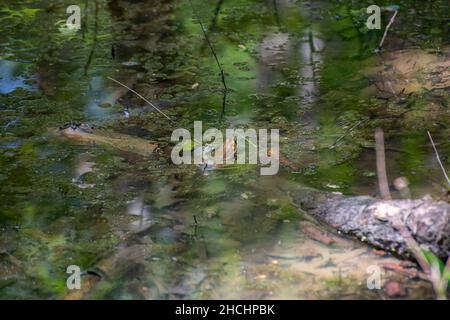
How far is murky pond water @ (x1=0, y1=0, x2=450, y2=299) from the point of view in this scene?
7.26 feet

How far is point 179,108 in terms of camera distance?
129 inches

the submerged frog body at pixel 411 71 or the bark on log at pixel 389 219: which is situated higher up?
the bark on log at pixel 389 219

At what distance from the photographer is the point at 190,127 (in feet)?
10.2

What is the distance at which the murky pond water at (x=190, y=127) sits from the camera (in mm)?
2213

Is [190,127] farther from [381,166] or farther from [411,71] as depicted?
[411,71]

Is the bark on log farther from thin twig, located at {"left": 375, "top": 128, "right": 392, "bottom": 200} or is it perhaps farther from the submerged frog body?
the submerged frog body

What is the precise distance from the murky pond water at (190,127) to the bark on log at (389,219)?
2.0 inches

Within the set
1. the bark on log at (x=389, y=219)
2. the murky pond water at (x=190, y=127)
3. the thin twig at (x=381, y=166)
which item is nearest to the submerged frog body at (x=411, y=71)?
the murky pond water at (x=190, y=127)

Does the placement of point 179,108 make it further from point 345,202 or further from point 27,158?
point 345,202

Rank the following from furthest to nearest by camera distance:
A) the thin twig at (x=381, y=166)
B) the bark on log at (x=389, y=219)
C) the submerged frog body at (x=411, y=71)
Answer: the submerged frog body at (x=411, y=71)
the thin twig at (x=381, y=166)
the bark on log at (x=389, y=219)

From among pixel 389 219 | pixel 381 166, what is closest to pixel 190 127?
pixel 381 166

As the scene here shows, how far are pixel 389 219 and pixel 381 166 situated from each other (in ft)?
1.73

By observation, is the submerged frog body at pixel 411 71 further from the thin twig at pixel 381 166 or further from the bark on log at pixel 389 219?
the bark on log at pixel 389 219

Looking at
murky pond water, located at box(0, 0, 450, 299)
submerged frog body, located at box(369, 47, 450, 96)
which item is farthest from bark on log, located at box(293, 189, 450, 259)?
submerged frog body, located at box(369, 47, 450, 96)
